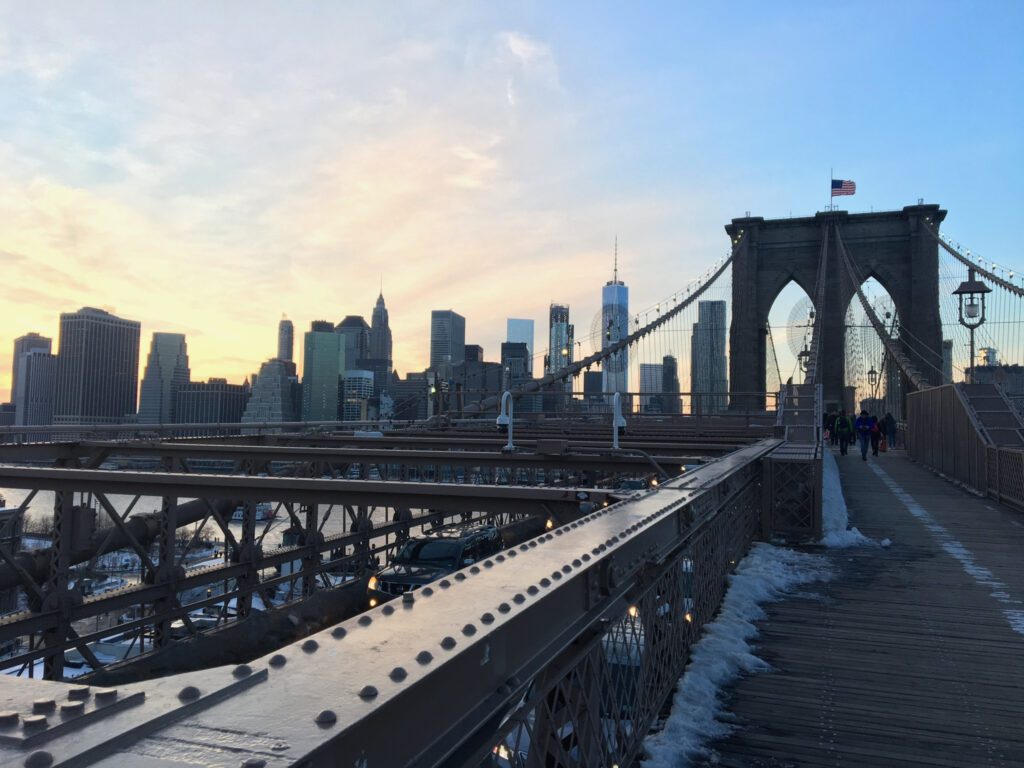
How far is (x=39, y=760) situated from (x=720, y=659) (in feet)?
15.8

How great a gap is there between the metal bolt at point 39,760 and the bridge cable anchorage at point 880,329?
36.6m

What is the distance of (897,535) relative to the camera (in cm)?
1084

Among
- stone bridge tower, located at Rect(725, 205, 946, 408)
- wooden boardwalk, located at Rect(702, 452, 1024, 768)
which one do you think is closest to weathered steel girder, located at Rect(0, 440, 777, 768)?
wooden boardwalk, located at Rect(702, 452, 1024, 768)

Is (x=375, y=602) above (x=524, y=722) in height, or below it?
below

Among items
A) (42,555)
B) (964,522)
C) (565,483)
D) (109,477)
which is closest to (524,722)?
(109,477)

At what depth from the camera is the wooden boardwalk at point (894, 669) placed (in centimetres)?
400

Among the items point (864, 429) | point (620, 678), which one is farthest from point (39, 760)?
point (864, 429)

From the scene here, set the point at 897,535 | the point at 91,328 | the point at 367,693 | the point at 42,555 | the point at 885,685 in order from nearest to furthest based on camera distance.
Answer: the point at 367,693 → the point at 885,685 → the point at 42,555 → the point at 897,535 → the point at 91,328

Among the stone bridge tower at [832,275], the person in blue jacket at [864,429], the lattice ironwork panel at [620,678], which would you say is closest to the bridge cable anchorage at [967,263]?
the stone bridge tower at [832,275]

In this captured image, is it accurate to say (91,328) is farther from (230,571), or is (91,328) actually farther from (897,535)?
(897,535)

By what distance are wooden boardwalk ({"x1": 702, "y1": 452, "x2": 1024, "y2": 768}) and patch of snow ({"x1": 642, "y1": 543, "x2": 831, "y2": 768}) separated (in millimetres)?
127

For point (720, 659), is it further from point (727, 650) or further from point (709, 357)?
point (709, 357)

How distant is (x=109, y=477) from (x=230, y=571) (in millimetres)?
5572

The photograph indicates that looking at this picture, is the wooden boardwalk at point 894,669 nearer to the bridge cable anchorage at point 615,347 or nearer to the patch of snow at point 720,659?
the patch of snow at point 720,659
